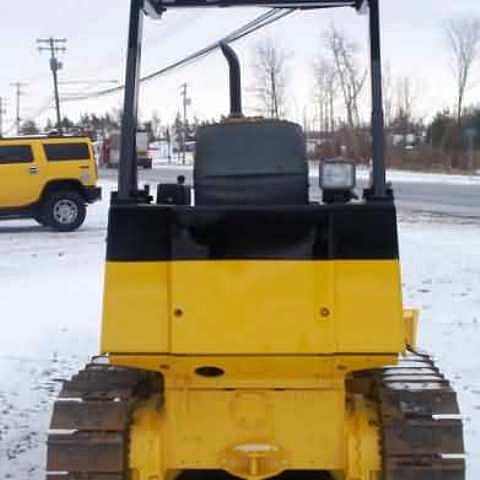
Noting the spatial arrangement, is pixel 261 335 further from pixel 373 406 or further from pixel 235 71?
pixel 235 71

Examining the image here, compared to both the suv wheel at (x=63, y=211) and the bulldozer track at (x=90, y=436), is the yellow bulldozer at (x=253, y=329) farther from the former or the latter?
the suv wheel at (x=63, y=211)

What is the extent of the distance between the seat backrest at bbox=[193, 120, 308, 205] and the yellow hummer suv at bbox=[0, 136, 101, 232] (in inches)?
709

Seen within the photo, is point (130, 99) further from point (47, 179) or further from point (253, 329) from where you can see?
point (47, 179)

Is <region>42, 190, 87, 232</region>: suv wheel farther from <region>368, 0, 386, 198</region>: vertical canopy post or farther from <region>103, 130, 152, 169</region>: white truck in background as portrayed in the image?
<region>368, 0, 386, 198</region>: vertical canopy post

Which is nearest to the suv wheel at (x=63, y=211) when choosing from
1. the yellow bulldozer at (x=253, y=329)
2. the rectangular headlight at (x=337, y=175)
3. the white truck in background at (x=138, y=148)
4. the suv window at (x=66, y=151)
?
the suv window at (x=66, y=151)

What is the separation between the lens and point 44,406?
7.30 meters

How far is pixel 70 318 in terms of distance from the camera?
35.4ft

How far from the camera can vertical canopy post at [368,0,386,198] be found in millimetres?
4520

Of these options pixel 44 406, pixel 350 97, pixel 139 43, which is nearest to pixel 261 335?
pixel 139 43

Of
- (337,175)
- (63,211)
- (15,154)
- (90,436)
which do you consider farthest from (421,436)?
(15,154)

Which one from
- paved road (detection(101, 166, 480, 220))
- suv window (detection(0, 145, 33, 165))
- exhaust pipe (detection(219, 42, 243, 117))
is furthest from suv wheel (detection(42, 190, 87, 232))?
exhaust pipe (detection(219, 42, 243, 117))

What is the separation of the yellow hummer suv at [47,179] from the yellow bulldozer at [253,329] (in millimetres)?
17953

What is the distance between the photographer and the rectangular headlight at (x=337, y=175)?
4.48 metres

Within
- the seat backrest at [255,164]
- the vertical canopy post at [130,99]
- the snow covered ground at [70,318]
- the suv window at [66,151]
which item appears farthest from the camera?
the suv window at [66,151]
